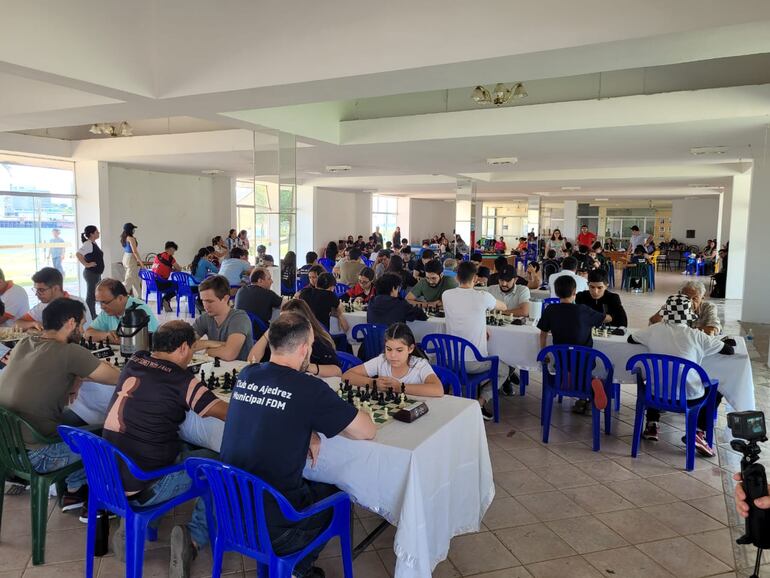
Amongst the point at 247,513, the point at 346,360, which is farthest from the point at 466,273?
the point at 247,513

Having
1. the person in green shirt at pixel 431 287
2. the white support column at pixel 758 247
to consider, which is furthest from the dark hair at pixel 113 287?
the white support column at pixel 758 247

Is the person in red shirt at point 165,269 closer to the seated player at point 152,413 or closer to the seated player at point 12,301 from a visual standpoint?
the seated player at point 12,301

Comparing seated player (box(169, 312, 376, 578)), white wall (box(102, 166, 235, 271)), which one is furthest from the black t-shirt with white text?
white wall (box(102, 166, 235, 271))

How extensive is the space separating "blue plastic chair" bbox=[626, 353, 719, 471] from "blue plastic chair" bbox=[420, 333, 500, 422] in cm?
84

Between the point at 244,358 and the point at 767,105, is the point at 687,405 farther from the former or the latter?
the point at 767,105

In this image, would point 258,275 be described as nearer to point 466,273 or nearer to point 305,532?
point 466,273

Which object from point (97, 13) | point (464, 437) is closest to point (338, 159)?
point (97, 13)

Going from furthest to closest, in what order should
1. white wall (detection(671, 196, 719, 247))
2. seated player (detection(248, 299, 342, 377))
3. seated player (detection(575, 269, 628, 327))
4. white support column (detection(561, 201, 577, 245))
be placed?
white support column (detection(561, 201, 577, 245))
white wall (detection(671, 196, 719, 247))
seated player (detection(575, 269, 628, 327))
seated player (detection(248, 299, 342, 377))

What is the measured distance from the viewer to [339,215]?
602 inches

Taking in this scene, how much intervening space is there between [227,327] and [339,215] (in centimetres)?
1232

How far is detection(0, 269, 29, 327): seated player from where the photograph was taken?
384cm

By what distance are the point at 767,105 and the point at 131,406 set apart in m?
4.84

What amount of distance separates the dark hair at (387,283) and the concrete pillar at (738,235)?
24.5ft

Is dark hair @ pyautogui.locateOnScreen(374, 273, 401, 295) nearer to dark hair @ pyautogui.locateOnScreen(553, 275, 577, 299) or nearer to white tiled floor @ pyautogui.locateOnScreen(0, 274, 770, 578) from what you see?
dark hair @ pyautogui.locateOnScreen(553, 275, 577, 299)
